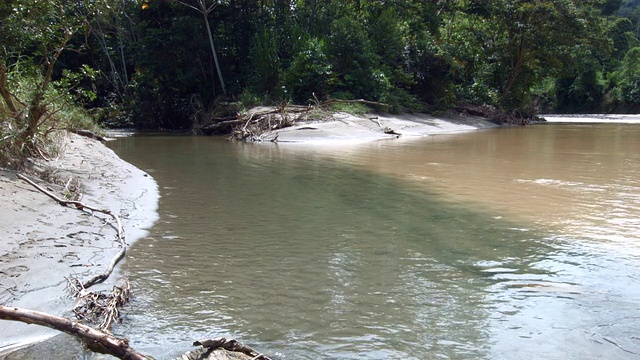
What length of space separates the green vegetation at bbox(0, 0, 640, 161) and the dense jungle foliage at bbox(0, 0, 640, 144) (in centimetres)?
5

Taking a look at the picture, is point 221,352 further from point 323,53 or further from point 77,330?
point 323,53

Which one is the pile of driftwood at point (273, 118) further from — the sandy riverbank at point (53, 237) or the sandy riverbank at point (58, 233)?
the sandy riverbank at point (53, 237)

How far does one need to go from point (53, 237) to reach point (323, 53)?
18312 mm

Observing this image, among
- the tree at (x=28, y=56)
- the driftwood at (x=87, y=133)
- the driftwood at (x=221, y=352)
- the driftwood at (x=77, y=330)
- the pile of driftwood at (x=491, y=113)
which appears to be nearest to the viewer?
the driftwood at (x=77, y=330)

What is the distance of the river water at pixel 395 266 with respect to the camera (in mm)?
3691

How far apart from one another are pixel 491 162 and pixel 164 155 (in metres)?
8.13

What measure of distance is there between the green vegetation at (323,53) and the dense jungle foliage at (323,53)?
0.18 feet

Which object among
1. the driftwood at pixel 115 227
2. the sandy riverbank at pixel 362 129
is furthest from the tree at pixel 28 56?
the sandy riverbank at pixel 362 129

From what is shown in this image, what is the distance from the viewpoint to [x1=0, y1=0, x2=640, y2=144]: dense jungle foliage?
76.0ft

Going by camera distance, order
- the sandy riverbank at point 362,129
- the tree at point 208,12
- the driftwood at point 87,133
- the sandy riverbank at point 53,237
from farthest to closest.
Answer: the tree at point 208,12, the sandy riverbank at point 362,129, the driftwood at point 87,133, the sandy riverbank at point 53,237

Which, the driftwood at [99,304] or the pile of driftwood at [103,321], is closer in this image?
the pile of driftwood at [103,321]

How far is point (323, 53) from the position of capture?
22.5 metres

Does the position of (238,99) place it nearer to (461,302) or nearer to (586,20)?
(586,20)

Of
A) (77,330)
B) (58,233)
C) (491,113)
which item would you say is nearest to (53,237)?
(58,233)
